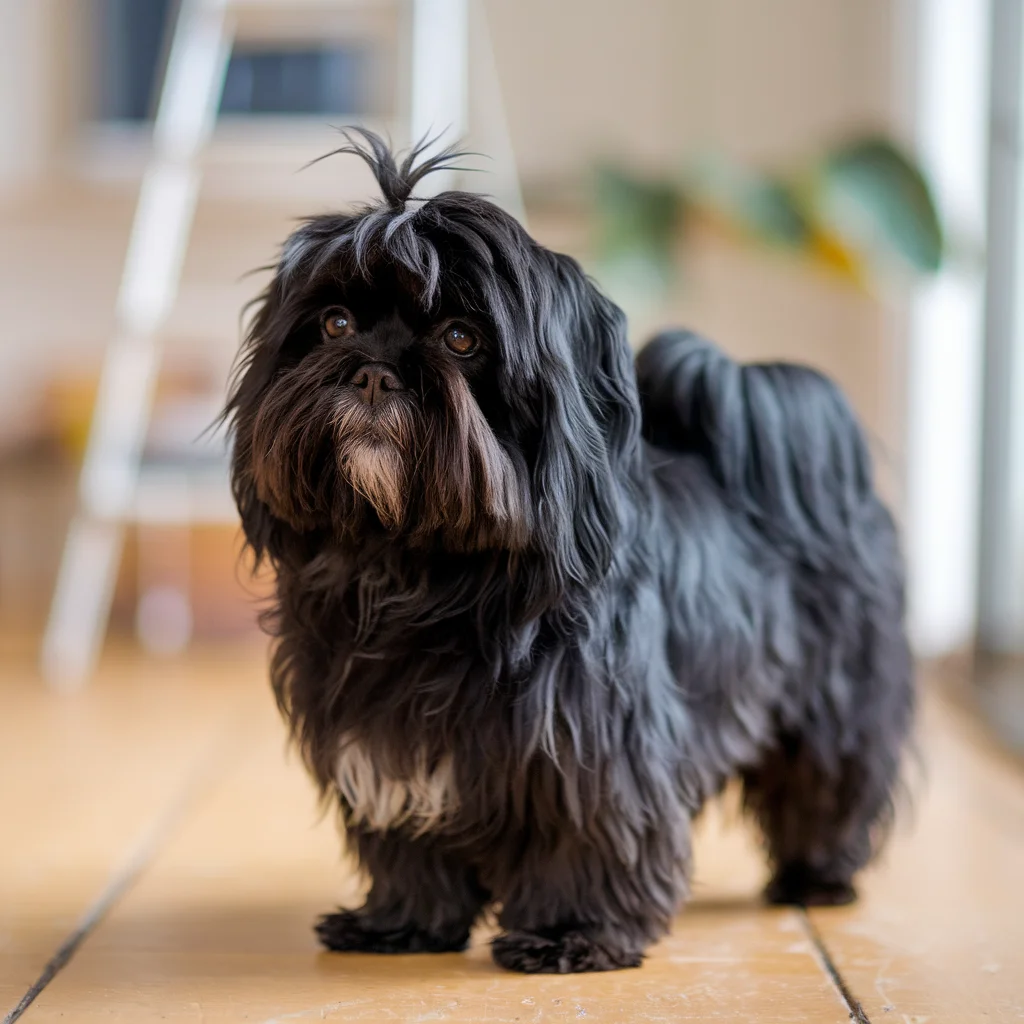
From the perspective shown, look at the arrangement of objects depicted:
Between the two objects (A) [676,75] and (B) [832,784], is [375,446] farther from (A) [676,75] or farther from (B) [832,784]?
(A) [676,75]

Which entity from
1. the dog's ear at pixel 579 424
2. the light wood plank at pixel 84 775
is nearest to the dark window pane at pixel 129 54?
the light wood plank at pixel 84 775

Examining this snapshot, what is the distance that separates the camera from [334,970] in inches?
65.5

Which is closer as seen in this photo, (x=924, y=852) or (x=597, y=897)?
(x=597, y=897)

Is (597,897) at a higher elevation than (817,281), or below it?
below

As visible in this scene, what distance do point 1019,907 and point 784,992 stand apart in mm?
560

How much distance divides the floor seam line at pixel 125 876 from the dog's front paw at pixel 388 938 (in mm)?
329

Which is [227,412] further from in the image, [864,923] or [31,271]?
[31,271]

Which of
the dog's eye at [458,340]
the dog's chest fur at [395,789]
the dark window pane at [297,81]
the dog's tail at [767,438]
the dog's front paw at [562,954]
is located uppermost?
the dark window pane at [297,81]

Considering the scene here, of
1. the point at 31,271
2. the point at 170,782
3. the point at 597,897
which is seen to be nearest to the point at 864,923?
the point at 597,897

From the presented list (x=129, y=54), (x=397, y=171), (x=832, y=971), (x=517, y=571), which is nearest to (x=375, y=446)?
(x=517, y=571)

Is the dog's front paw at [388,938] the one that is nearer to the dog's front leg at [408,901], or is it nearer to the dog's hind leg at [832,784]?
the dog's front leg at [408,901]

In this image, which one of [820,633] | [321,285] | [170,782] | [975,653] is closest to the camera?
[321,285]

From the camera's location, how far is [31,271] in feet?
17.3

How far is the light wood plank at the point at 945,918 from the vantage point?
160 centimetres
